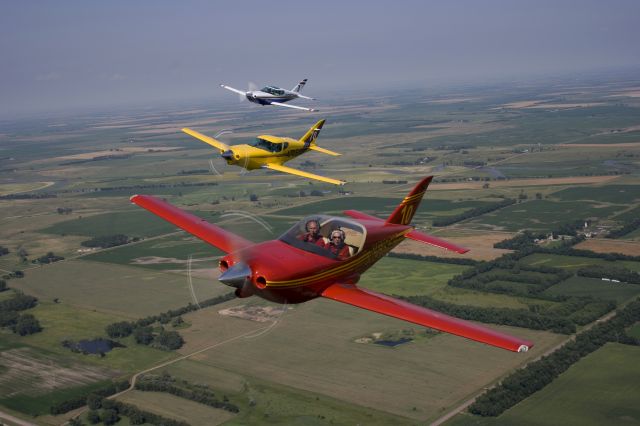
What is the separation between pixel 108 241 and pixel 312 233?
126150mm

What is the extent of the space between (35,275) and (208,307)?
42.4 meters

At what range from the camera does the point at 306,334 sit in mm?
93125

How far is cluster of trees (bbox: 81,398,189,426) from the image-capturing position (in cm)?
7475

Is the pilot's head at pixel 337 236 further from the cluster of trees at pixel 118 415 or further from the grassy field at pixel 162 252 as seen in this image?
the grassy field at pixel 162 252

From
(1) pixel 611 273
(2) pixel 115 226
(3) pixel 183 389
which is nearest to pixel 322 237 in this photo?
(3) pixel 183 389

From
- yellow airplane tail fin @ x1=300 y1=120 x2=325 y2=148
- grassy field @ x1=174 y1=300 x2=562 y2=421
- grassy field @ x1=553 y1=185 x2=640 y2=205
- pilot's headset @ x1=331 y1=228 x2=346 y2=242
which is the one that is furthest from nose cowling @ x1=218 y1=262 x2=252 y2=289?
grassy field @ x1=553 y1=185 x2=640 y2=205

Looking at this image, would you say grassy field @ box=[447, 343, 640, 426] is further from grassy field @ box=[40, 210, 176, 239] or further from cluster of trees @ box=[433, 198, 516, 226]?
grassy field @ box=[40, 210, 176, 239]

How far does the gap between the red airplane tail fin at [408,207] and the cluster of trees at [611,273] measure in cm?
8585

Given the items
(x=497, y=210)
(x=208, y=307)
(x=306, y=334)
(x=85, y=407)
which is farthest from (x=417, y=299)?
(x=497, y=210)

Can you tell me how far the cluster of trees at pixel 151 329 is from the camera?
3703 inches

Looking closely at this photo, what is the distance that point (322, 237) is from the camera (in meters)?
31.2

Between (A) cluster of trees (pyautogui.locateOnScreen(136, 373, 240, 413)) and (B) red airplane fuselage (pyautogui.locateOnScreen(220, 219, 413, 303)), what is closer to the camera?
(B) red airplane fuselage (pyautogui.locateOnScreen(220, 219, 413, 303))

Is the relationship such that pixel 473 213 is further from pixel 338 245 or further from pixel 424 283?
pixel 338 245

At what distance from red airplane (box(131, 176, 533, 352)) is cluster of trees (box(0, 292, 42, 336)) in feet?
251
